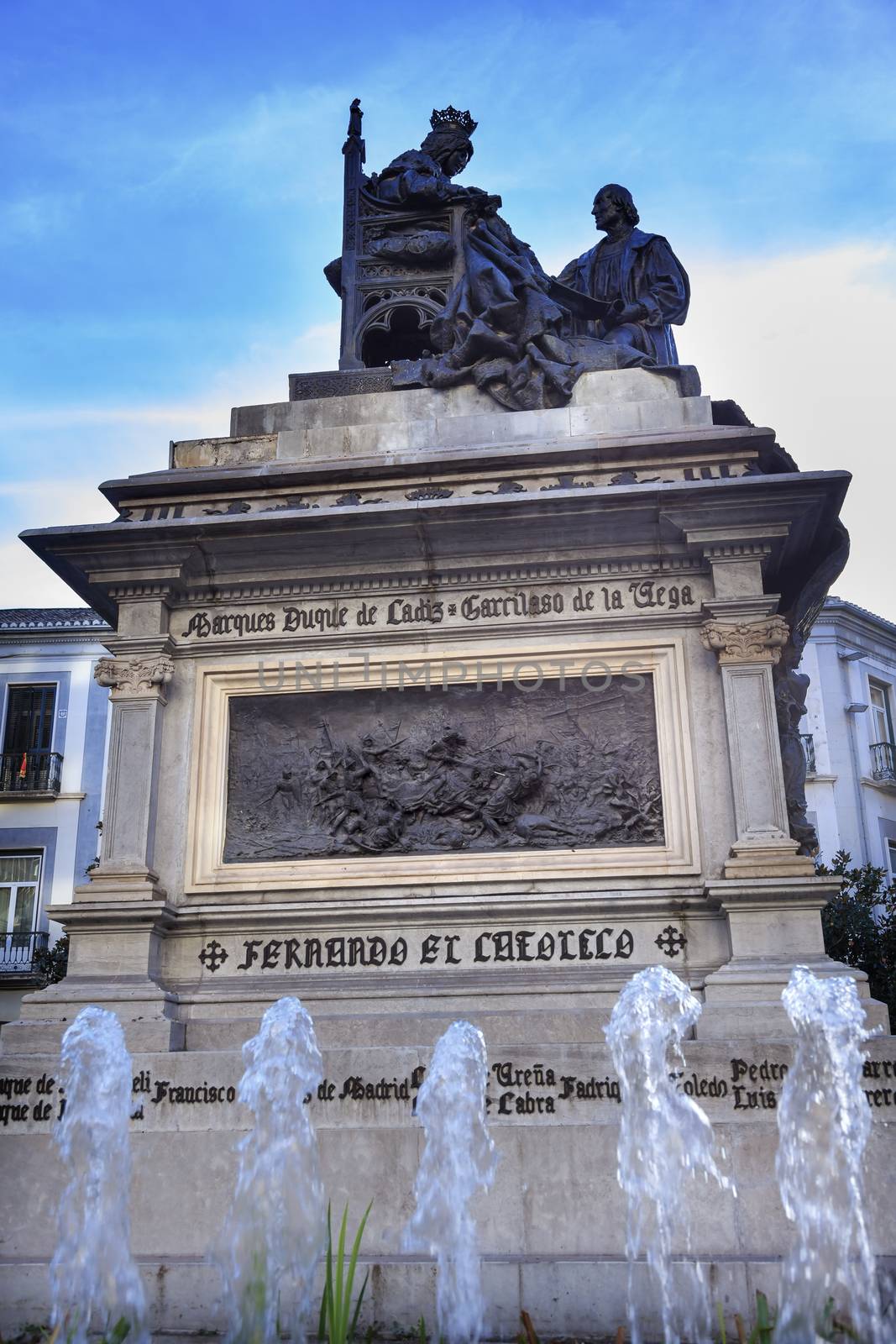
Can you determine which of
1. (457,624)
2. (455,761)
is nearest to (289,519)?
(457,624)

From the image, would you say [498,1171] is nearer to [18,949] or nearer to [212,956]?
[212,956]

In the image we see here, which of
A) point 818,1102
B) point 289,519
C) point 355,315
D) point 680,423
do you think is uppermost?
point 355,315

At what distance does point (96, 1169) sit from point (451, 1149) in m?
2.14

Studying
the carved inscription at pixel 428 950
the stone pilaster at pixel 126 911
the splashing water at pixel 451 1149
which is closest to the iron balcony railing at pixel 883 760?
the carved inscription at pixel 428 950

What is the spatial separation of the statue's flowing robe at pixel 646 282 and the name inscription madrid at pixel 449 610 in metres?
3.18

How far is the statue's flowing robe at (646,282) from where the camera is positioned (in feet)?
41.7

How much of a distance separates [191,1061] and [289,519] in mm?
3975

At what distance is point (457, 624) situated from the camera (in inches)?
407

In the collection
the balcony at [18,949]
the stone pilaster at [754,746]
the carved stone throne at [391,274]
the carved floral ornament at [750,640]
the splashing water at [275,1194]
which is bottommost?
the splashing water at [275,1194]

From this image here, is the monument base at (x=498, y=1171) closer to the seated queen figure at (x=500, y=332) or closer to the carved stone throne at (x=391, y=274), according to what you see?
the seated queen figure at (x=500, y=332)

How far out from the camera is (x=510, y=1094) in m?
8.18

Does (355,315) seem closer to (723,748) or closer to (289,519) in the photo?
(289,519)

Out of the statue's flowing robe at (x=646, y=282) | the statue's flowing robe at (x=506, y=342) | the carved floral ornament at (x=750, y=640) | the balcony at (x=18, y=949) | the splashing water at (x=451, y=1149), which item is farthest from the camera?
the balcony at (x=18, y=949)

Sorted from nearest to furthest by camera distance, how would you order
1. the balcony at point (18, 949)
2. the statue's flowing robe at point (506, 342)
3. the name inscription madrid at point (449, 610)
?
the name inscription madrid at point (449, 610) < the statue's flowing robe at point (506, 342) < the balcony at point (18, 949)
